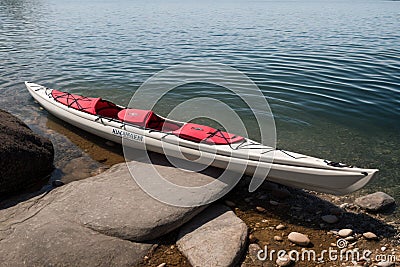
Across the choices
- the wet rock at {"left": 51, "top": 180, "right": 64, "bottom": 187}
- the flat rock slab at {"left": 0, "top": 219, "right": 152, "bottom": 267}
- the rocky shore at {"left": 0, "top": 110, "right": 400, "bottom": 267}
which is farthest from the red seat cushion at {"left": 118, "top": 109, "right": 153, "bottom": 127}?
the flat rock slab at {"left": 0, "top": 219, "right": 152, "bottom": 267}

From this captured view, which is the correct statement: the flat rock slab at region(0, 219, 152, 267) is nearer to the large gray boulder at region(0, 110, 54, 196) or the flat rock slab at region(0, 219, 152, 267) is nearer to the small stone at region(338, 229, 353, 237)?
the large gray boulder at region(0, 110, 54, 196)

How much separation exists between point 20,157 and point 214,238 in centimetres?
374

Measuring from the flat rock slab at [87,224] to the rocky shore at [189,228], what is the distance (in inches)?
0.5

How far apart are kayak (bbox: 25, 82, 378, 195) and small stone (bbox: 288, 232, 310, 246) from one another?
99 cm

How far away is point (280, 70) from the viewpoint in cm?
1470


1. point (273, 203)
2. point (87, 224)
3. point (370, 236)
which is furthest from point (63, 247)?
point (370, 236)

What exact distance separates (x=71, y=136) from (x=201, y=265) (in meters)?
5.47

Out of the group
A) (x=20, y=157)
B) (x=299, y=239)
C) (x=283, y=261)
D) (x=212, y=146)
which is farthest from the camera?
(x=212, y=146)

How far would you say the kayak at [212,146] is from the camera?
5.61 m

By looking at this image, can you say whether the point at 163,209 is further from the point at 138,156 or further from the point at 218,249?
the point at 138,156

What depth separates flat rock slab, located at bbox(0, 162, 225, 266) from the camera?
4.55 meters

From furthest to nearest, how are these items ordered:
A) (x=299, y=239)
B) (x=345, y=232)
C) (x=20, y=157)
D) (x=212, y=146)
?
(x=212, y=146) < (x=20, y=157) < (x=345, y=232) < (x=299, y=239)

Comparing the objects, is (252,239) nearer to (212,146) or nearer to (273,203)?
(273,203)

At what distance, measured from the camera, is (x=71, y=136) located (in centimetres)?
870
